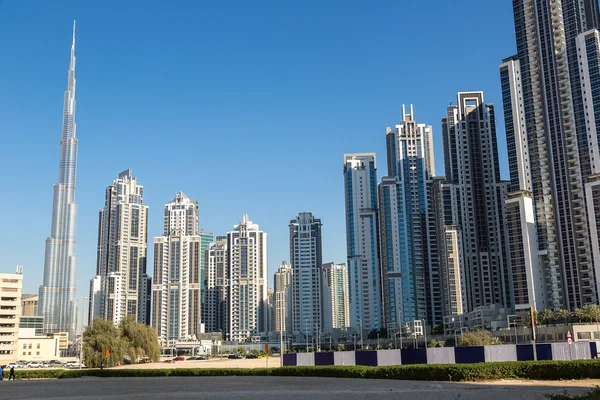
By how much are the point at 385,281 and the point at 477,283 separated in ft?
122

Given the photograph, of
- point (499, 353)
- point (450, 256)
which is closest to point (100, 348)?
point (499, 353)

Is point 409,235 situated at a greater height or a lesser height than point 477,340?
greater

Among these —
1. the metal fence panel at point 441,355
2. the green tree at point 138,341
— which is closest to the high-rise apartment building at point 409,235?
the green tree at point 138,341

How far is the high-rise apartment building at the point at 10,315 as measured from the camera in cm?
11419

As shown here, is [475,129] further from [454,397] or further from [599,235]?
[454,397]

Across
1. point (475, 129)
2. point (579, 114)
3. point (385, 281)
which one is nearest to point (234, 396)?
point (579, 114)

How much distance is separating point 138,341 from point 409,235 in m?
112

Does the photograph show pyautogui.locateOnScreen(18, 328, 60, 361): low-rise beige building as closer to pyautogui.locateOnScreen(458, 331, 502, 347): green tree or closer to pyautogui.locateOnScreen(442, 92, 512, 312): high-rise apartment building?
pyautogui.locateOnScreen(458, 331, 502, 347): green tree

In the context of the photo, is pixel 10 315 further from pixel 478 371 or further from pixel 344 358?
pixel 478 371

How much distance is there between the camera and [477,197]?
543 ft

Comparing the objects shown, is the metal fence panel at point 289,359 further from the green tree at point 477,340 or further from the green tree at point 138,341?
the green tree at point 477,340

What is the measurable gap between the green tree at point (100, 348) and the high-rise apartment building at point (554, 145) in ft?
267

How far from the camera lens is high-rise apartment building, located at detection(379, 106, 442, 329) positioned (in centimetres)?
18150

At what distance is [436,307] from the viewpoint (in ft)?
591
